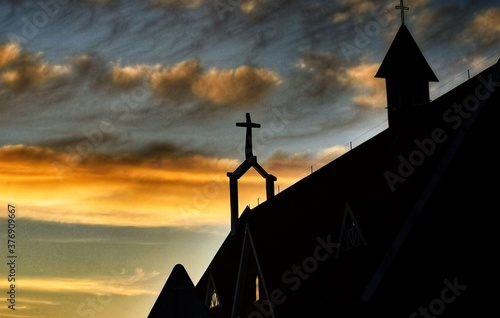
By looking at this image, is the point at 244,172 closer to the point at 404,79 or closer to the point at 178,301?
the point at 404,79

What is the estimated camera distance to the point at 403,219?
27.3 m

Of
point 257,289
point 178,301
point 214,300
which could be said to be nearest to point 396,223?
point 257,289

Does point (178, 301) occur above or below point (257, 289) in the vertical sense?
below

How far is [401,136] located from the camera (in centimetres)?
3284

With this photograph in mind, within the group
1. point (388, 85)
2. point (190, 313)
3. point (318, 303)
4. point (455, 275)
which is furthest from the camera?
point (388, 85)

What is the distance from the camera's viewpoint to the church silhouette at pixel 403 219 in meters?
25.7

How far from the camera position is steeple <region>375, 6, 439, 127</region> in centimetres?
3756

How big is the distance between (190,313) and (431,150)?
64.1 ft

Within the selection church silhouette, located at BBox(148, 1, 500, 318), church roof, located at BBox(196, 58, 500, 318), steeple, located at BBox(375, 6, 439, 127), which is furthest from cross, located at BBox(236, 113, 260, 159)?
steeple, located at BBox(375, 6, 439, 127)

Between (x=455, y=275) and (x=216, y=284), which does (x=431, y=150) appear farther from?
(x=216, y=284)

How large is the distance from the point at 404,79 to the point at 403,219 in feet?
39.9

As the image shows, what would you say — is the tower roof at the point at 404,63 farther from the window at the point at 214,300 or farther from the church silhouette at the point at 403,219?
the window at the point at 214,300

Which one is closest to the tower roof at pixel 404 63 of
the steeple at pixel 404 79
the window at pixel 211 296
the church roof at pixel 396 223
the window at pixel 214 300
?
the steeple at pixel 404 79

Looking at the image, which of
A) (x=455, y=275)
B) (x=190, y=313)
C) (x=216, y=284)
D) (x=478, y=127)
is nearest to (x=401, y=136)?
(x=478, y=127)
